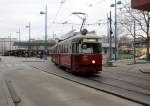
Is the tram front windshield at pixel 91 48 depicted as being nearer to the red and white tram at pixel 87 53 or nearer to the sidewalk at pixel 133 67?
the red and white tram at pixel 87 53

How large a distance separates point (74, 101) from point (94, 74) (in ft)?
61.3

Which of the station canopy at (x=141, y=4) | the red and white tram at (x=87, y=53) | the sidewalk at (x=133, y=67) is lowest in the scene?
the sidewalk at (x=133, y=67)

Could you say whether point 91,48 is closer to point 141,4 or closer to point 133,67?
point 141,4

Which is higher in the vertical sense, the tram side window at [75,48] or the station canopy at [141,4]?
the station canopy at [141,4]

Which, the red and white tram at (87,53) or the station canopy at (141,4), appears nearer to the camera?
the red and white tram at (87,53)

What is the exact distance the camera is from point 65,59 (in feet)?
124

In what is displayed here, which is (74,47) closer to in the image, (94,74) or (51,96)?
(94,74)

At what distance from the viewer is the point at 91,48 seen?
1256 inches

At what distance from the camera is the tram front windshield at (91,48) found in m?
31.7

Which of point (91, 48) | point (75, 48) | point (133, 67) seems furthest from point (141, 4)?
point (133, 67)

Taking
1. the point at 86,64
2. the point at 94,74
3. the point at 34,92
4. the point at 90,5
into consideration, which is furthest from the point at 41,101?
the point at 90,5

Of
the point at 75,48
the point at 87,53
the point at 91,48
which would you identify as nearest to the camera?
the point at 87,53

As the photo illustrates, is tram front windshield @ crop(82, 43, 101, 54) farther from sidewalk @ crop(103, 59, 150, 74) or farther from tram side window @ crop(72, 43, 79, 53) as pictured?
sidewalk @ crop(103, 59, 150, 74)

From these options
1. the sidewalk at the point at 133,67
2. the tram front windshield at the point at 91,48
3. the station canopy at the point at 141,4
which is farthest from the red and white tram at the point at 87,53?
the sidewalk at the point at 133,67
